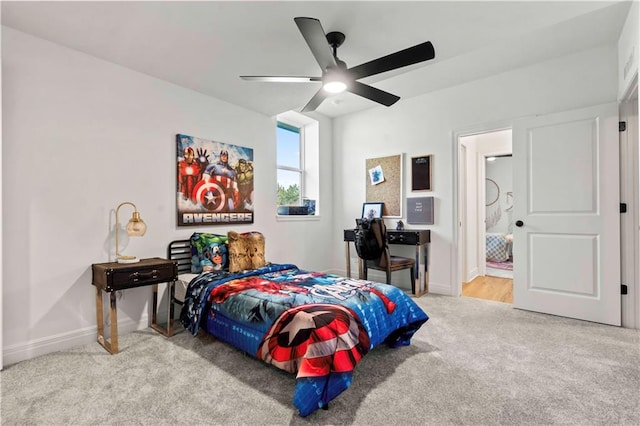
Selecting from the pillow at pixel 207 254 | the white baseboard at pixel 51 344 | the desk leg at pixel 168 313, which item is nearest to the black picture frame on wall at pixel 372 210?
the pillow at pixel 207 254

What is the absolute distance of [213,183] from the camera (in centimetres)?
347

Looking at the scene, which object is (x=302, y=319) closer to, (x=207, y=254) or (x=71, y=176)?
(x=207, y=254)

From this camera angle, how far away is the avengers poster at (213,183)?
323cm

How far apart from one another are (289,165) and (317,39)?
302 centimetres

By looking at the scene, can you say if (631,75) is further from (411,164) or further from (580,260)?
(411,164)

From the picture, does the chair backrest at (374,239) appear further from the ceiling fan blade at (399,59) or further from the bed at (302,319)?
the ceiling fan blade at (399,59)

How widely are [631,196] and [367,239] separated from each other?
2.53 metres

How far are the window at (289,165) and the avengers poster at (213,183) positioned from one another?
94 centimetres

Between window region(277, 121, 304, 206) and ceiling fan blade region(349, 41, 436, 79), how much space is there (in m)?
2.61

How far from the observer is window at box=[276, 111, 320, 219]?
15.7ft

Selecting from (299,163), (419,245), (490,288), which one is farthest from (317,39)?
(490,288)

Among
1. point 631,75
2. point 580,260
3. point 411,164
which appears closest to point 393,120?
point 411,164

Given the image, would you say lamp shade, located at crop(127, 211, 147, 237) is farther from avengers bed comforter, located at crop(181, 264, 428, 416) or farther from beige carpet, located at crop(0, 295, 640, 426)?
beige carpet, located at crop(0, 295, 640, 426)

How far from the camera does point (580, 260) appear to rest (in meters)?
3.08
